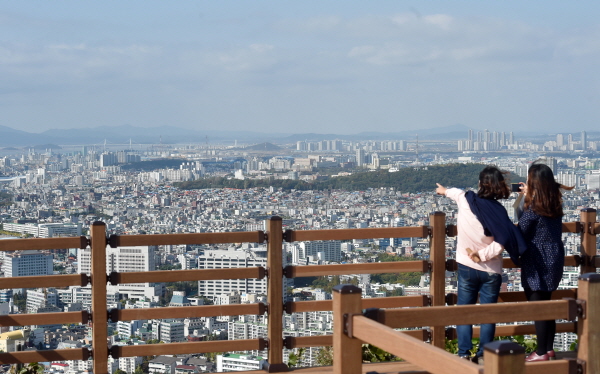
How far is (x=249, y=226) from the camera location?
1624 inches

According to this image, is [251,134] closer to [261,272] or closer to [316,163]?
[316,163]

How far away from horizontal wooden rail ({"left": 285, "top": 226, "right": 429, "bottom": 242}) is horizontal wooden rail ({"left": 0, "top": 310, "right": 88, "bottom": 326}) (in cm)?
164

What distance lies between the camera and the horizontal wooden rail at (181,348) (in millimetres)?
5621

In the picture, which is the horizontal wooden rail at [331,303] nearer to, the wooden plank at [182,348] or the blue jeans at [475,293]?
the wooden plank at [182,348]

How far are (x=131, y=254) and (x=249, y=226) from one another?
3257cm

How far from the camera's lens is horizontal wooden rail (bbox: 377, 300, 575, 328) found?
2854 millimetres

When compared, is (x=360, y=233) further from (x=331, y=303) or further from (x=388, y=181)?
(x=388, y=181)

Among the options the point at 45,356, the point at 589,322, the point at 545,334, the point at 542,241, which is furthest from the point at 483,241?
the point at 45,356

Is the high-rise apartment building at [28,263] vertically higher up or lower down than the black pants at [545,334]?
lower down

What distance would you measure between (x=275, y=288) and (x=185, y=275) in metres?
0.68

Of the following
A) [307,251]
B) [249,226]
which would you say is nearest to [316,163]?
[249,226]

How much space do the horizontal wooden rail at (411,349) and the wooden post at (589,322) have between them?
0.82 m

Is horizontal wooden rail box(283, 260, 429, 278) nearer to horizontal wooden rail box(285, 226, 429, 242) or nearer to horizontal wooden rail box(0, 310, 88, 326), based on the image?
horizontal wooden rail box(285, 226, 429, 242)

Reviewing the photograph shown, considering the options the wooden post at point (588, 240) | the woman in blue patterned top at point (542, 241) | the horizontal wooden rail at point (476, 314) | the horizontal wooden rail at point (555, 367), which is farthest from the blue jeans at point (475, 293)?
the horizontal wooden rail at point (476, 314)
